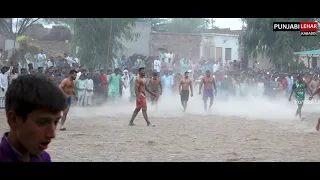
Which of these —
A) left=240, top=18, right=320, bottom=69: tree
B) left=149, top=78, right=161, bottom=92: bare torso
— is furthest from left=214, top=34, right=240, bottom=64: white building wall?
left=149, top=78, right=161, bottom=92: bare torso

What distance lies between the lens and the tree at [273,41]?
25391 millimetres

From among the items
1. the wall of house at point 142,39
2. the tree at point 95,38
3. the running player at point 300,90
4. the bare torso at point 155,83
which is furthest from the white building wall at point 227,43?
the running player at point 300,90

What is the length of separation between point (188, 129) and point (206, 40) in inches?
968

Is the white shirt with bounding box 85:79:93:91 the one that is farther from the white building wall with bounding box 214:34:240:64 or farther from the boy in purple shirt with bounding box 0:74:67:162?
the white building wall with bounding box 214:34:240:64

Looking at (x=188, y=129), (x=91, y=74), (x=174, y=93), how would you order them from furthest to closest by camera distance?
(x=174, y=93) → (x=91, y=74) → (x=188, y=129)

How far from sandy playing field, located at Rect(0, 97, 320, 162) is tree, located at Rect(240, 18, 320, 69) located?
28.1ft

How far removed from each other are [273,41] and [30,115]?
25.3 m

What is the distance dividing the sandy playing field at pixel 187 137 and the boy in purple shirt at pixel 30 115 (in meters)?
5.89

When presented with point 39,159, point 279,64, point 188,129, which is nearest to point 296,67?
point 279,64

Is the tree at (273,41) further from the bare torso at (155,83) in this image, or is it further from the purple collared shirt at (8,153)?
the purple collared shirt at (8,153)
